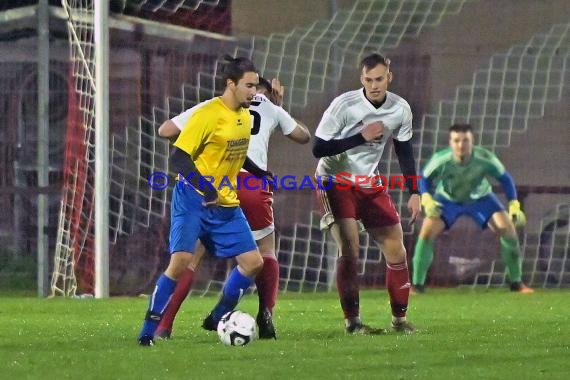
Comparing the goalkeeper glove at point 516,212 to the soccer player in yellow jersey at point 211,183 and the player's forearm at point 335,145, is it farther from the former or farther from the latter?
the soccer player in yellow jersey at point 211,183

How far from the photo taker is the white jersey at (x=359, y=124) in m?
9.16

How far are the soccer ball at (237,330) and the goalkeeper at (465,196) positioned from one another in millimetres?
5705

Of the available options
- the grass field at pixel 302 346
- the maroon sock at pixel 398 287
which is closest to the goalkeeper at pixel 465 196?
the grass field at pixel 302 346

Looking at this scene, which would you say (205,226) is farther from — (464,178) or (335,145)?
(464,178)

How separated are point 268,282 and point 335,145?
897 millimetres

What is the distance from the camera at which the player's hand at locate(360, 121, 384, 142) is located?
8.77 metres

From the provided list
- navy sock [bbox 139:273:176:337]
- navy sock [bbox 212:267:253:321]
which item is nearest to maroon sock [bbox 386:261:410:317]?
navy sock [bbox 212:267:253:321]

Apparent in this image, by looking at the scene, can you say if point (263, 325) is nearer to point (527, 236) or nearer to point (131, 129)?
point (131, 129)

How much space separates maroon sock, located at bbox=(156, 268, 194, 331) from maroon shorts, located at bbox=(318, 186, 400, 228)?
0.96m

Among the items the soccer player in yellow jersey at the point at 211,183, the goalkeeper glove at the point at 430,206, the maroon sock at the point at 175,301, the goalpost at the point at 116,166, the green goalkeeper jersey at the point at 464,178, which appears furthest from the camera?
the green goalkeeper jersey at the point at 464,178

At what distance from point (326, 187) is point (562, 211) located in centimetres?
614

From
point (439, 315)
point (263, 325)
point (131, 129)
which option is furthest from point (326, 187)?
point (131, 129)

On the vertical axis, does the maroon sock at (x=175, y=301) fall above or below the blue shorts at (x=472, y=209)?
above

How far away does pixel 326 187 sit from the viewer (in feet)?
30.3
